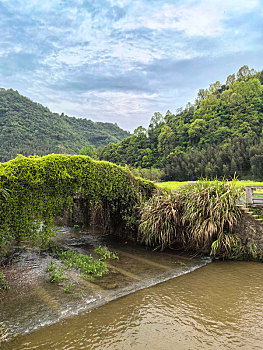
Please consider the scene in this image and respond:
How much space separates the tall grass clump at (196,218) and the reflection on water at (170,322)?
1707 mm

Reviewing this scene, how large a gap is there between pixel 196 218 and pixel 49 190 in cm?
446

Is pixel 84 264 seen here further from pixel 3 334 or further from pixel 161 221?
pixel 3 334

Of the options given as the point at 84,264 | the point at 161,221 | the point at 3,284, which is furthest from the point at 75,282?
the point at 161,221

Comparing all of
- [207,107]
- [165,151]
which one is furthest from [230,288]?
[207,107]

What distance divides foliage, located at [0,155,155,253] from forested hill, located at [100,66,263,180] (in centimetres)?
3477

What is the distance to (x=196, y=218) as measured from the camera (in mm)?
7422

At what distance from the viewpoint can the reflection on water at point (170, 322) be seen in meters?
3.44

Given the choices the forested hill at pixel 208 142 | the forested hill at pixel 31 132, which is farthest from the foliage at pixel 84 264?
the forested hill at pixel 31 132

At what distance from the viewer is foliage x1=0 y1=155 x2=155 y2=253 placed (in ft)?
19.1

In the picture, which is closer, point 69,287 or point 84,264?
point 69,287

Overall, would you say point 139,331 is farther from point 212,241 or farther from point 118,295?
point 212,241

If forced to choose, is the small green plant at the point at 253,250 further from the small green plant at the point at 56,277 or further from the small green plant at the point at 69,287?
the small green plant at the point at 56,277

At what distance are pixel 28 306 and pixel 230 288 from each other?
13.8 feet

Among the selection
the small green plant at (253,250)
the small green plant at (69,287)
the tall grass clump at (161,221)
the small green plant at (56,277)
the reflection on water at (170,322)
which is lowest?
the reflection on water at (170,322)
